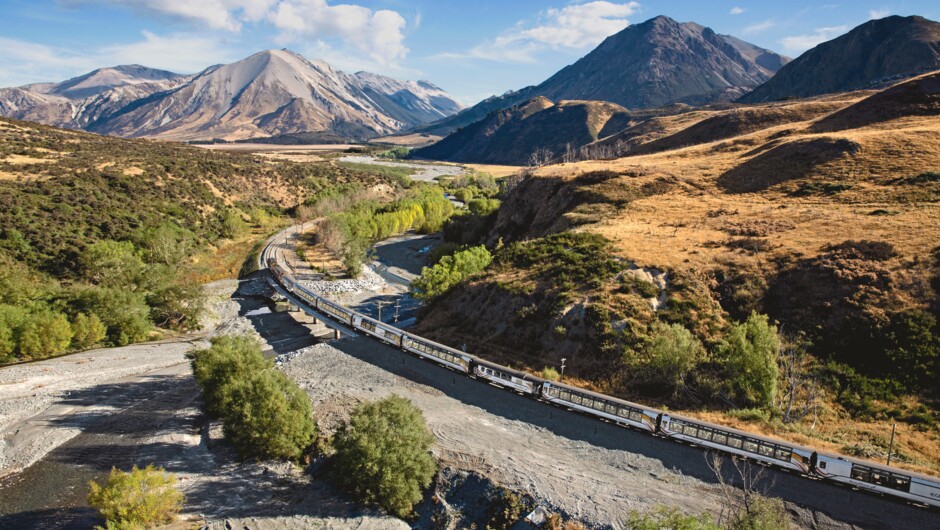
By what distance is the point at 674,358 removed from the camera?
105 feet

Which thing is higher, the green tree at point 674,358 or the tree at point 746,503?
the green tree at point 674,358

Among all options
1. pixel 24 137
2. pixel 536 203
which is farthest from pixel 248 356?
pixel 24 137

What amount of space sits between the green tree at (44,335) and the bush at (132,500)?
2752 centimetres

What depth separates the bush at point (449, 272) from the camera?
55.3m

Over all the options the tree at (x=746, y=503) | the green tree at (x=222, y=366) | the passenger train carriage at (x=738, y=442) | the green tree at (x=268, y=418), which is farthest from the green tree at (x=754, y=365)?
the green tree at (x=222, y=366)

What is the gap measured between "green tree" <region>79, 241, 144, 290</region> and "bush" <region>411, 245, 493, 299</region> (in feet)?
107

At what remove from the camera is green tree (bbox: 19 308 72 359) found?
42688 mm

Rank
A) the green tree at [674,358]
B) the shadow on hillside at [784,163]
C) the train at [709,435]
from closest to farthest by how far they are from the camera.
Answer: the train at [709,435] → the green tree at [674,358] → the shadow on hillside at [784,163]

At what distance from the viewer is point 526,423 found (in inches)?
1185

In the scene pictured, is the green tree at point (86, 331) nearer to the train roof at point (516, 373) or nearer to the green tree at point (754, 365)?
the train roof at point (516, 373)

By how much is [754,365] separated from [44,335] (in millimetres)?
56578

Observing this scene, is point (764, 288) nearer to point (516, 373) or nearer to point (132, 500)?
point (516, 373)

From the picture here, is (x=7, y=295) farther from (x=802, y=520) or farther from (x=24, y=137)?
(x=24, y=137)

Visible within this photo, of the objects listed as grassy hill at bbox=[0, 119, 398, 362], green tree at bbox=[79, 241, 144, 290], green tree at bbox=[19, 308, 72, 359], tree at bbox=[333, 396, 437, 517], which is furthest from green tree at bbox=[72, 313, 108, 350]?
tree at bbox=[333, 396, 437, 517]
